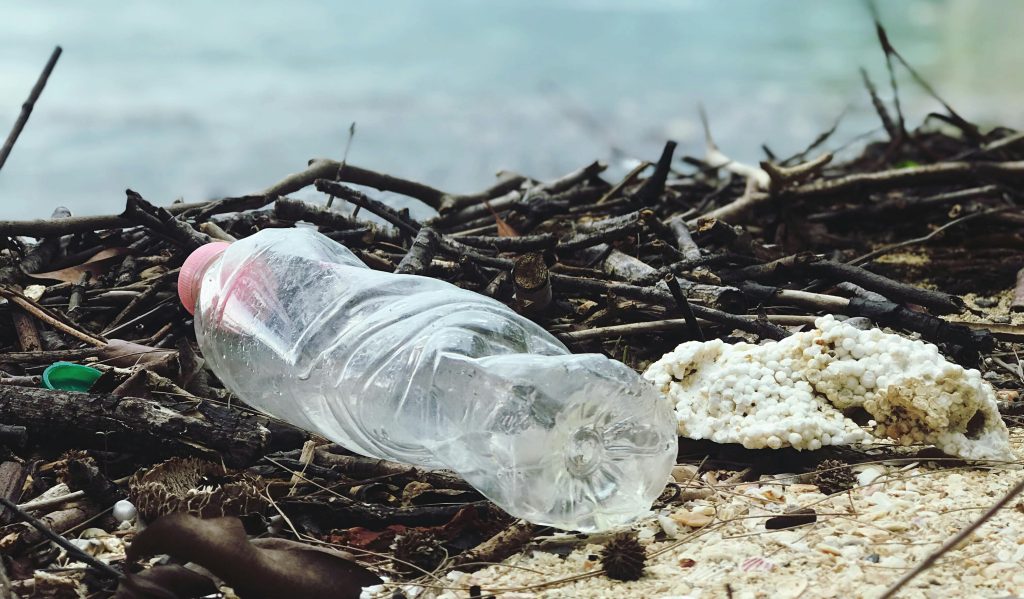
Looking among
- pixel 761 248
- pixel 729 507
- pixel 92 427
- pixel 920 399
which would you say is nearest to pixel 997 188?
pixel 761 248

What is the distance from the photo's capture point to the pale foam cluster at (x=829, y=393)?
2.04 meters

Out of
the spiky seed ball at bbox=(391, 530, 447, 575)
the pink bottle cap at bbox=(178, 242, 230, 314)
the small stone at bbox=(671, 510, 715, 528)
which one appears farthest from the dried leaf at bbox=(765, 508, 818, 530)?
the pink bottle cap at bbox=(178, 242, 230, 314)

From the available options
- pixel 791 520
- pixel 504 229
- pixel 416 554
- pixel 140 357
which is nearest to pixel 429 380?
pixel 416 554

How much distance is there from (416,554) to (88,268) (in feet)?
6.19

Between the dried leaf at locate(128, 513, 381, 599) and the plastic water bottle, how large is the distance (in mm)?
361

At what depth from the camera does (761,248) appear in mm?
3488

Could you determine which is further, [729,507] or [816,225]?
[816,225]

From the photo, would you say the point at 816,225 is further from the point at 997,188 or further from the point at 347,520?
the point at 347,520

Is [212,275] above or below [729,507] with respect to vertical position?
above

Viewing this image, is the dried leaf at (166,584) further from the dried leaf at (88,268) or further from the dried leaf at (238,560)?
the dried leaf at (88,268)

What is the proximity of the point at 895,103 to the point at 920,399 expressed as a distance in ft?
10.2

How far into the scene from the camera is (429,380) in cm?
201

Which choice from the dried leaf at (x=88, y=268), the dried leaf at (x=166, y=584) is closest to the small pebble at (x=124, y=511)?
the dried leaf at (x=166, y=584)

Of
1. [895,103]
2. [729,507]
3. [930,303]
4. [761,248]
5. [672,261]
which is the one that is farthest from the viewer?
[895,103]
